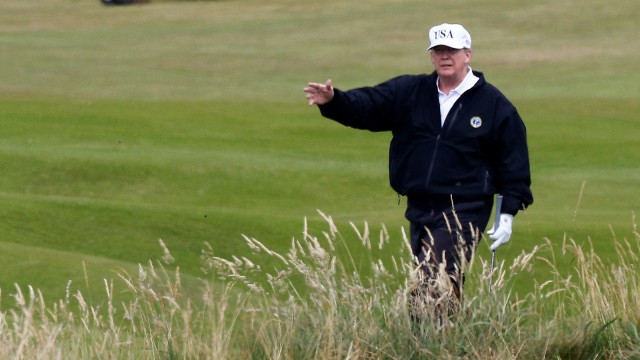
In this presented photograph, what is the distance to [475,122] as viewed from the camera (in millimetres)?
7230

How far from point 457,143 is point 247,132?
1173 centimetres

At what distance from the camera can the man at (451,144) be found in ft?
23.7

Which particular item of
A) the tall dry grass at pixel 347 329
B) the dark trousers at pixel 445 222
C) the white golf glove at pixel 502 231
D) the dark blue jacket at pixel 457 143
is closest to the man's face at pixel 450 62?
the dark blue jacket at pixel 457 143

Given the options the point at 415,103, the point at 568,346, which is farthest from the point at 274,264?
the point at 568,346

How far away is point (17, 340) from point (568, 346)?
104 inches

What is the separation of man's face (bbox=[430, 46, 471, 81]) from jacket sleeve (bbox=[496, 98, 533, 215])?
0.94 ft

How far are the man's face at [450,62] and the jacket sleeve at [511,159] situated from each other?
29 centimetres

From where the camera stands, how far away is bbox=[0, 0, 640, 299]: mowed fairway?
1154 cm

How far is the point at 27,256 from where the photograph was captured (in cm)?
984

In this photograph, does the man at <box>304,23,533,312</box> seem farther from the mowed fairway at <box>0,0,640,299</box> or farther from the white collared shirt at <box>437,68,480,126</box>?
the mowed fairway at <box>0,0,640,299</box>

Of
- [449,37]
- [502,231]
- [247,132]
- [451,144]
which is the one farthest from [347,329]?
[247,132]

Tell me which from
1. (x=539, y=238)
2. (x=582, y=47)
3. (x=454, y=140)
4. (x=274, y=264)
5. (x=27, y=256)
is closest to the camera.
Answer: (x=454, y=140)

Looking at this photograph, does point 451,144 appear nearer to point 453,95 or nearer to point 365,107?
point 453,95

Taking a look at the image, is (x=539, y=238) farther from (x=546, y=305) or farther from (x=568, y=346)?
(x=568, y=346)
